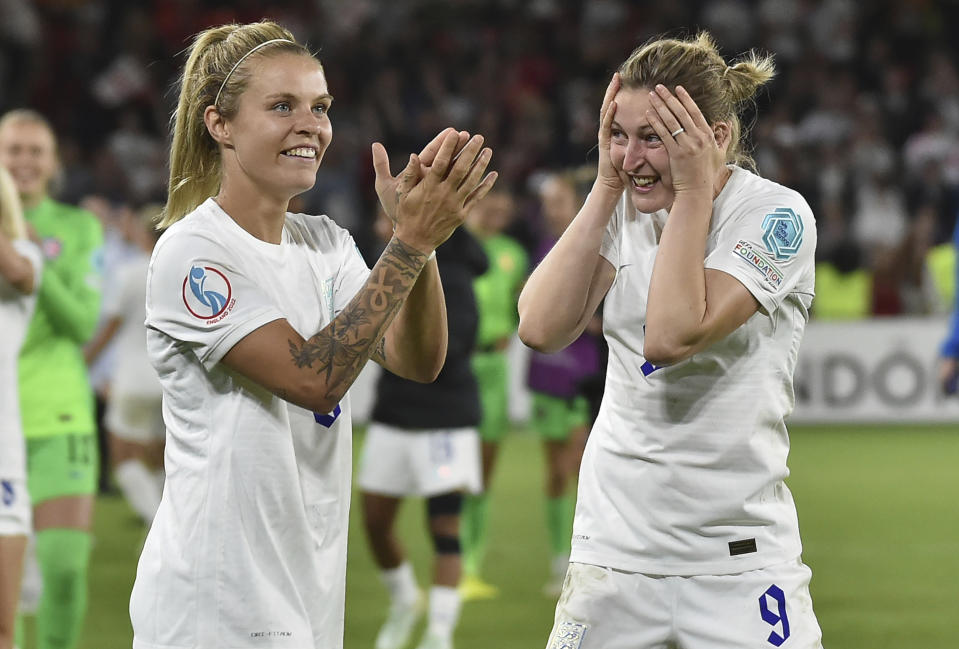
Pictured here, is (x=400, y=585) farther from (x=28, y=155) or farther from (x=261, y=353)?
(x=261, y=353)

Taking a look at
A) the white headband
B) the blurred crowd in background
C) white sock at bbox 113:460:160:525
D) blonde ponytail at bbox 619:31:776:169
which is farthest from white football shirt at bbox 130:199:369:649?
the blurred crowd in background

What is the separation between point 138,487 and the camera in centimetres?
970

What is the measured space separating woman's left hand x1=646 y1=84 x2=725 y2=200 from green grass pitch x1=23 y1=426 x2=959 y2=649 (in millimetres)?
4285

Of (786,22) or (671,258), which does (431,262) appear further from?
(786,22)

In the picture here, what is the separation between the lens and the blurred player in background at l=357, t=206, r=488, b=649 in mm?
6863

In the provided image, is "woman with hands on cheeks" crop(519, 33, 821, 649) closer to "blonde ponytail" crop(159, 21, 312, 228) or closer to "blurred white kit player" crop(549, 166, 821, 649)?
"blurred white kit player" crop(549, 166, 821, 649)

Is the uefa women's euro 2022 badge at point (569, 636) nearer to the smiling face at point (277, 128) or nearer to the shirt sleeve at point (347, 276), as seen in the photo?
the shirt sleeve at point (347, 276)

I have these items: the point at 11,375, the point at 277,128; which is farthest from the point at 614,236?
the point at 11,375

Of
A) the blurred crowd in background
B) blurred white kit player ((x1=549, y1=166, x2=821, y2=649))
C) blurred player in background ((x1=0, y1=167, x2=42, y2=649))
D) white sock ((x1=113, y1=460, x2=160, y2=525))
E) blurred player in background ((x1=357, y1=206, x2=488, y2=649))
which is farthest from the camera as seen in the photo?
the blurred crowd in background

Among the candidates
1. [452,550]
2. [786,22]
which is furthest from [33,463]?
[786,22]

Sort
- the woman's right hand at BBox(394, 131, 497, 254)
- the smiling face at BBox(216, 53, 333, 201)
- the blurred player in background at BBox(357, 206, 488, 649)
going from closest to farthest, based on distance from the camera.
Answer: the woman's right hand at BBox(394, 131, 497, 254), the smiling face at BBox(216, 53, 333, 201), the blurred player in background at BBox(357, 206, 488, 649)

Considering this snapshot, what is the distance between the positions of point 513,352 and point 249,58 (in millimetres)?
12936

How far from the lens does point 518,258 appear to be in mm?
10742

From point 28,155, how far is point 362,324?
3.75 meters
